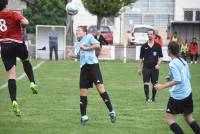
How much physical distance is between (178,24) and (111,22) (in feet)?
56.8

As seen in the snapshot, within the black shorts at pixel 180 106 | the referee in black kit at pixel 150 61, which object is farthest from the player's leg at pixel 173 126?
the referee in black kit at pixel 150 61

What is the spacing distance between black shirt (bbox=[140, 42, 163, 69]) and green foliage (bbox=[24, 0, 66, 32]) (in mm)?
58410

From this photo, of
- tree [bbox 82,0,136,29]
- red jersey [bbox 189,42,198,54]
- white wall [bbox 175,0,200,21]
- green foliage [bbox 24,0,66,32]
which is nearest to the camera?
red jersey [bbox 189,42,198,54]

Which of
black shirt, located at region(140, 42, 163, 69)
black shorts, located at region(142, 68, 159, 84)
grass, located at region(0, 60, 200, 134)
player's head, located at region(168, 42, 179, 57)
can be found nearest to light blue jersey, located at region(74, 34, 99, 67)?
grass, located at region(0, 60, 200, 134)

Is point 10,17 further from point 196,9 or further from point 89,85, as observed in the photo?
point 196,9

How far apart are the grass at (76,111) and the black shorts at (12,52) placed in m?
1.23

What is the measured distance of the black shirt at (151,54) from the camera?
18.6 metres

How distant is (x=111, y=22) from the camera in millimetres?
62562

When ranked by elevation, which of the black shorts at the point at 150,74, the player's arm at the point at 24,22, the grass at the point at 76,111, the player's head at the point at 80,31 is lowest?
the grass at the point at 76,111

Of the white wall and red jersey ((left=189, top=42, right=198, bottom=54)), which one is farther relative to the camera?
the white wall

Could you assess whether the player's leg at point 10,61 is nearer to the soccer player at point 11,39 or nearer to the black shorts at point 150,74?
the soccer player at point 11,39

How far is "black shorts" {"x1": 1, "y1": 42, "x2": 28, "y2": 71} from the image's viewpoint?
13078 mm

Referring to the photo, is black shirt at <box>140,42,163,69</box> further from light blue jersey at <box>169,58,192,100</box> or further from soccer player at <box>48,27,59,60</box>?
soccer player at <box>48,27,59,60</box>

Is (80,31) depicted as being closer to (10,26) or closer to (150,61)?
(10,26)
